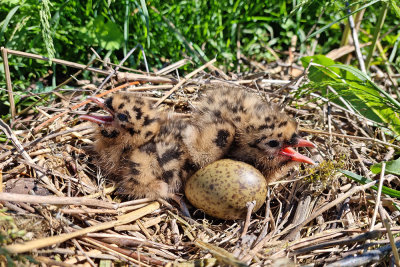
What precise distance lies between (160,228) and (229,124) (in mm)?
829

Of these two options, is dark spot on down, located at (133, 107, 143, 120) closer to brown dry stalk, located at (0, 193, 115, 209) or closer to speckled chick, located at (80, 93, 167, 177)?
speckled chick, located at (80, 93, 167, 177)

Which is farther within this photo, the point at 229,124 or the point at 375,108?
the point at 375,108

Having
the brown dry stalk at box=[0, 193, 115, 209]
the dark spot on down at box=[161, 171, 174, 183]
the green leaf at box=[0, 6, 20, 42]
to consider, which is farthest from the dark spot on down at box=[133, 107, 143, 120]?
the green leaf at box=[0, 6, 20, 42]

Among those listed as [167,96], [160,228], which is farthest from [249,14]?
[160,228]

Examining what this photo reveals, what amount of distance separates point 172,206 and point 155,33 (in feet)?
5.38

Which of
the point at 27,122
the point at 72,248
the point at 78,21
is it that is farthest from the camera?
the point at 78,21

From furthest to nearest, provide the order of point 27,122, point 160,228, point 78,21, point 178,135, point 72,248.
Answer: point 78,21 → point 27,122 → point 178,135 → point 160,228 → point 72,248

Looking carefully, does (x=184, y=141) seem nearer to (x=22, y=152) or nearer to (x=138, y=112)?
(x=138, y=112)

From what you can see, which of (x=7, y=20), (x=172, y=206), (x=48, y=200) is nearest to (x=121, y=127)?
(x=172, y=206)

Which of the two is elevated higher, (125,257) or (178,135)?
(178,135)

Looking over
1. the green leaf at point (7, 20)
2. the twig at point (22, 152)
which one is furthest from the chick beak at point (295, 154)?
the green leaf at point (7, 20)

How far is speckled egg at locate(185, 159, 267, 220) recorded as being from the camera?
A: 2.55 m

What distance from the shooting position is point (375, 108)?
3326 millimetres

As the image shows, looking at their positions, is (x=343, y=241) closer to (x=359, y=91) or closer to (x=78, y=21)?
(x=359, y=91)
